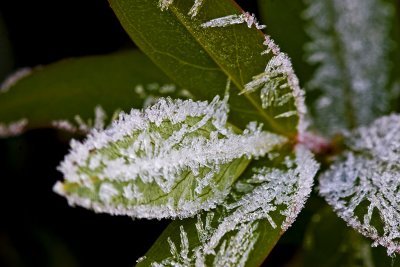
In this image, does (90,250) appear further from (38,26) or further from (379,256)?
(379,256)

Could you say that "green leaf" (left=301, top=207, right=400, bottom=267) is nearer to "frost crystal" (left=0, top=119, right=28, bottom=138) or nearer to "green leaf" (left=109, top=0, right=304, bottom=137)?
"green leaf" (left=109, top=0, right=304, bottom=137)

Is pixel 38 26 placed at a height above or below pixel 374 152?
above

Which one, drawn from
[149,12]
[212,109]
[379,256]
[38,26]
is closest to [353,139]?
[379,256]

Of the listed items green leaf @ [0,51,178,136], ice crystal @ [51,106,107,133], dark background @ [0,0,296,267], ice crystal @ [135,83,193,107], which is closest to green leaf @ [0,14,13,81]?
dark background @ [0,0,296,267]

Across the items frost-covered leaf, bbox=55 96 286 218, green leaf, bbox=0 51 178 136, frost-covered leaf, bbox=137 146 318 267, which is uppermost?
green leaf, bbox=0 51 178 136

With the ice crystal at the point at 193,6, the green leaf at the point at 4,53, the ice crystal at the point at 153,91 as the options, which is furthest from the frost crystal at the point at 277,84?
the green leaf at the point at 4,53
